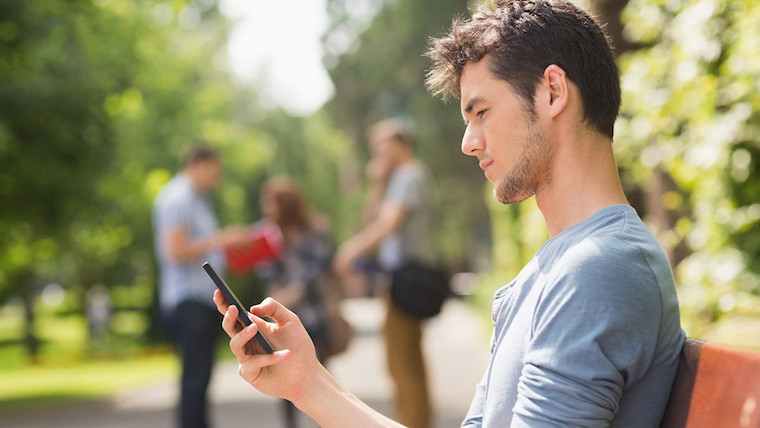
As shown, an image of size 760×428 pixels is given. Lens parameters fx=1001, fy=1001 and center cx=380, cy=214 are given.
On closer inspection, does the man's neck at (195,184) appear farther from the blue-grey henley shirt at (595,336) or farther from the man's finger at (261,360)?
the blue-grey henley shirt at (595,336)

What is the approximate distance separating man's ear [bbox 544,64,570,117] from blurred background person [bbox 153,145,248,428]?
16.8 feet

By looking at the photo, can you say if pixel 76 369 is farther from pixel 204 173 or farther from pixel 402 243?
pixel 402 243

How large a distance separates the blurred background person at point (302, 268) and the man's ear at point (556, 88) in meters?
5.90

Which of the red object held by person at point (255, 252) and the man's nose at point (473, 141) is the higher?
the man's nose at point (473, 141)

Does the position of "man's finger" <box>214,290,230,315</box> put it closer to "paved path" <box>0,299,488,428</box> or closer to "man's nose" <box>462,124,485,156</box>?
"man's nose" <box>462,124,485,156</box>

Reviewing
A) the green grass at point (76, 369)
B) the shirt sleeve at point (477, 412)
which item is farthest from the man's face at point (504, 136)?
the green grass at point (76, 369)

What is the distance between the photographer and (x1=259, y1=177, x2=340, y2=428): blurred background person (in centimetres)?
767

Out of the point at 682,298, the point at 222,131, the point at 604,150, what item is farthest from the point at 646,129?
the point at 222,131

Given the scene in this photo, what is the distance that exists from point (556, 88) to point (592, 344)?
1.65 ft

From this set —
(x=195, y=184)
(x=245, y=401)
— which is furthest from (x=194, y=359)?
(x=245, y=401)

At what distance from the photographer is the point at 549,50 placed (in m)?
1.83

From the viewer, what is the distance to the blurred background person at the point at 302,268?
7.67 m

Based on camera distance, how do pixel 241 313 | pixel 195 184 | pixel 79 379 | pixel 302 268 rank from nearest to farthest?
pixel 241 313 → pixel 195 184 → pixel 302 268 → pixel 79 379

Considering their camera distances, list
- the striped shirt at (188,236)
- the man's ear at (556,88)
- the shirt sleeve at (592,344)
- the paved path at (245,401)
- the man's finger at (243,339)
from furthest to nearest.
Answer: the paved path at (245,401), the striped shirt at (188,236), the man's finger at (243,339), the man's ear at (556,88), the shirt sleeve at (592,344)
